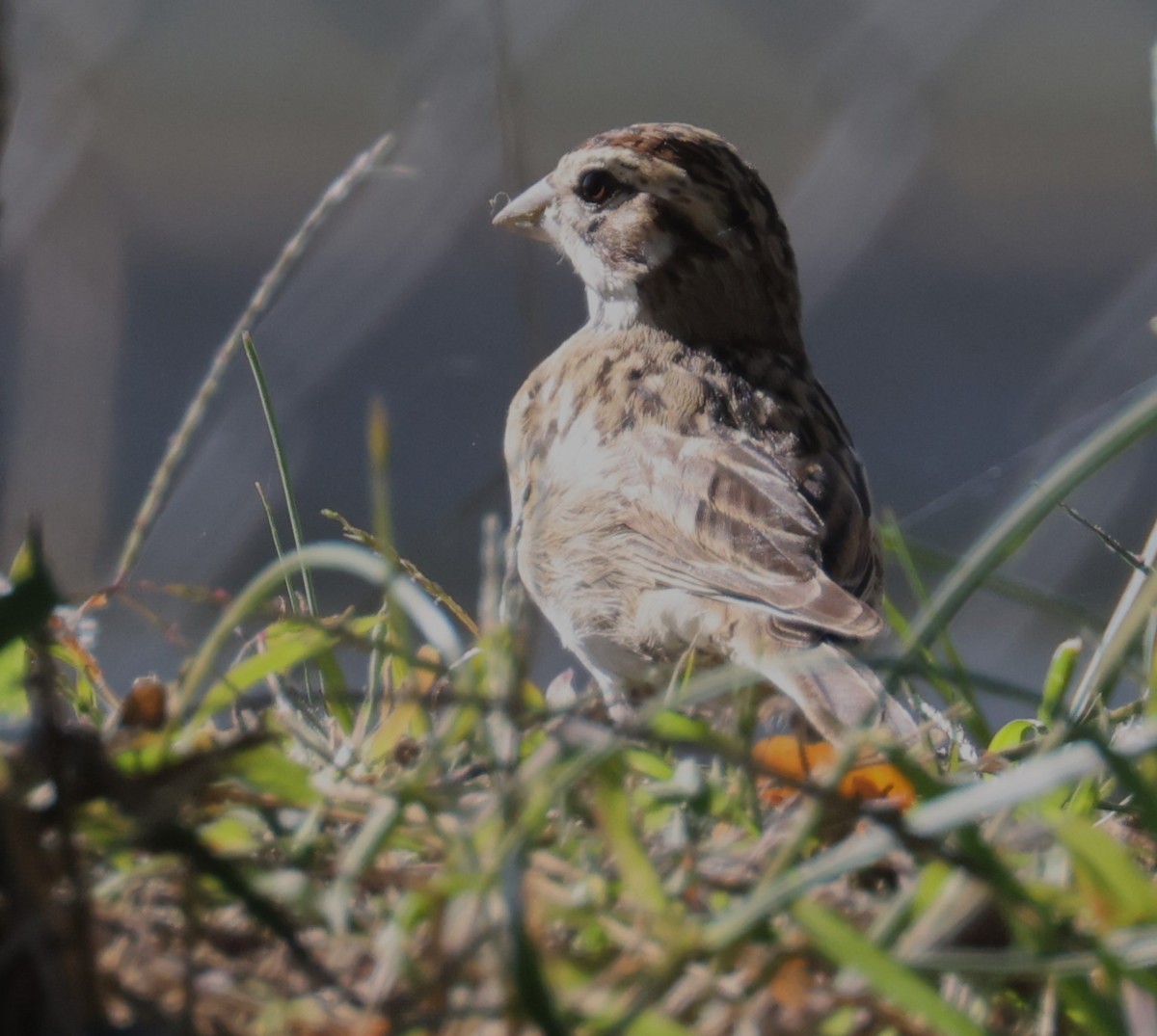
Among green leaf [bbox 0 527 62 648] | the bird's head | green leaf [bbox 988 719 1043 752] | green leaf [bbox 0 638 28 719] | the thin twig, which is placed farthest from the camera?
the bird's head

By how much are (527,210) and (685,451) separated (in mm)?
1098

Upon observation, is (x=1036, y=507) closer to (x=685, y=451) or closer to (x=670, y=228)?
(x=685, y=451)

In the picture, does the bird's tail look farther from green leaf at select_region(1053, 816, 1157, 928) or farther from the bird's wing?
green leaf at select_region(1053, 816, 1157, 928)

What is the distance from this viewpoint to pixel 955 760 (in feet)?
6.51

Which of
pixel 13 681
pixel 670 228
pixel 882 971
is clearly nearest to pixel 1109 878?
pixel 882 971

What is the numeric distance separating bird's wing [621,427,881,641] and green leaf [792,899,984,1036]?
61.9 inches

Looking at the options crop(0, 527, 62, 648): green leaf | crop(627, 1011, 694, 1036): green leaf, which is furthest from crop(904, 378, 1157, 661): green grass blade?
crop(0, 527, 62, 648): green leaf

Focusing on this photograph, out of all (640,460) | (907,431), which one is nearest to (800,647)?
(640,460)

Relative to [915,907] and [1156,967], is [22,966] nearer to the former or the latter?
[915,907]

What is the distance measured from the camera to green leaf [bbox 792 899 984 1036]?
0.94 m

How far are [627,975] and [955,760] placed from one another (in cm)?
105

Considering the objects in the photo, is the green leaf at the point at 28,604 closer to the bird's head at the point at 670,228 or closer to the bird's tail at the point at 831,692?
the bird's tail at the point at 831,692

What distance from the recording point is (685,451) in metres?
3.28

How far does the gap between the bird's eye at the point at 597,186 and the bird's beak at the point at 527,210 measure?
0.09 m
